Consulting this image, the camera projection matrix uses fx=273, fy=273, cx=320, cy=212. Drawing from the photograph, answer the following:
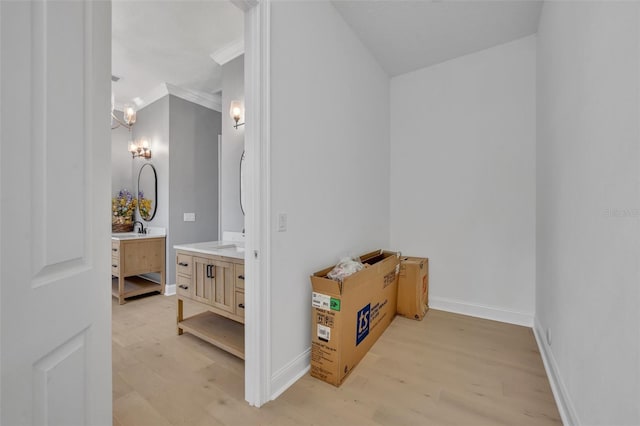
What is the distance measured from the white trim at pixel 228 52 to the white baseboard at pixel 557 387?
370cm

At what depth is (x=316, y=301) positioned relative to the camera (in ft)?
5.95

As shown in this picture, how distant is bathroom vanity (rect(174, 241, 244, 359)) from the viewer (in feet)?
6.57

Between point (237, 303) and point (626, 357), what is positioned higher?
point (626, 357)

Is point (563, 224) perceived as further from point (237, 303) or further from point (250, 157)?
point (237, 303)

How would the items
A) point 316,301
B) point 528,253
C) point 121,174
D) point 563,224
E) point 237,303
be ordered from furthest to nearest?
point 121,174 → point 528,253 → point 237,303 → point 316,301 → point 563,224

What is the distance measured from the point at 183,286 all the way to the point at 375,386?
175 cm

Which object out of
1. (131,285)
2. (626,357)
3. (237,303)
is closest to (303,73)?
(237,303)

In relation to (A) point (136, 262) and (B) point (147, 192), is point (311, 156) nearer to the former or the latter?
(A) point (136, 262)

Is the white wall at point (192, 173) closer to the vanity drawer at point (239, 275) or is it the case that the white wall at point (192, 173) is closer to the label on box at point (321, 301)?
the vanity drawer at point (239, 275)

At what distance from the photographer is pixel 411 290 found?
2.79 m

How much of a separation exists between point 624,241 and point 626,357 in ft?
1.21

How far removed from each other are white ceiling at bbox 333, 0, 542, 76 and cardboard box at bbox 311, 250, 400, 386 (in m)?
2.14

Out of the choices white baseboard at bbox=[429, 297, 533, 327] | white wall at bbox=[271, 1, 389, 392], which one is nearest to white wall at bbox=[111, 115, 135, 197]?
white wall at bbox=[271, 1, 389, 392]

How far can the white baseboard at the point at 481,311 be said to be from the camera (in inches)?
104
